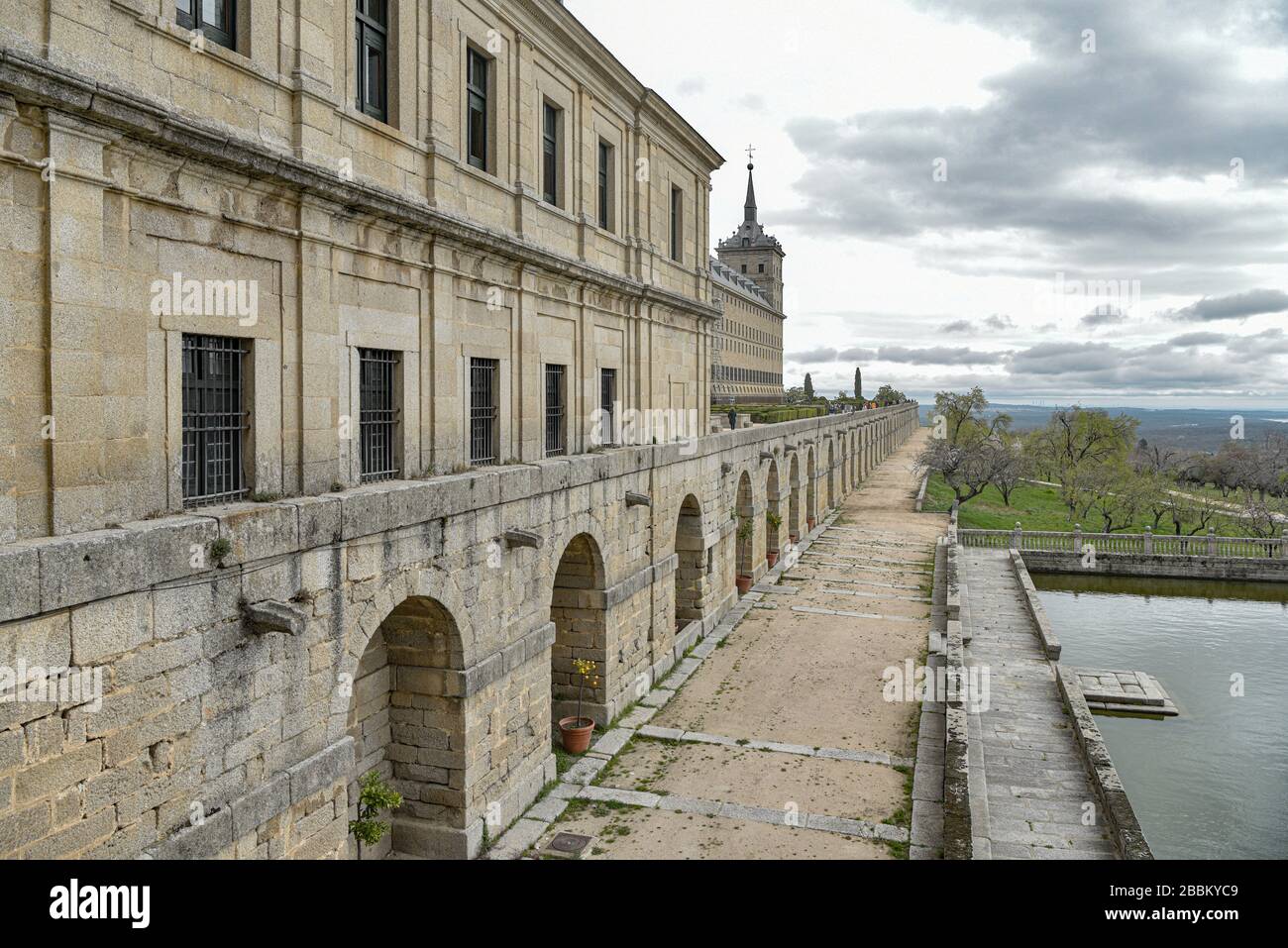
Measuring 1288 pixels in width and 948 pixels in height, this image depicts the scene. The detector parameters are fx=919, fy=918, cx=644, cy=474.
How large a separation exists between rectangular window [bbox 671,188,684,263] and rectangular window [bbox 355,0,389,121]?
1091cm

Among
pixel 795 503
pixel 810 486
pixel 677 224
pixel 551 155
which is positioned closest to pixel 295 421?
pixel 551 155

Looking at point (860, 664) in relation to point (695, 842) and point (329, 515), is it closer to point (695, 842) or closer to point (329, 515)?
point (695, 842)

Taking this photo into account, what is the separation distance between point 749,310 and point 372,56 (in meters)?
87.9

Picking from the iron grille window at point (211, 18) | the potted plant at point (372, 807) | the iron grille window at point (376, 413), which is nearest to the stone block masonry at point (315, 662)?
the potted plant at point (372, 807)

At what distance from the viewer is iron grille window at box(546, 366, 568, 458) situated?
14.9 meters

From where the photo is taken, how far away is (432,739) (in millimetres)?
11047

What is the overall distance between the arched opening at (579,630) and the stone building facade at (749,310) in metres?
60.5

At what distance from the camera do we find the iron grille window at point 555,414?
1495cm

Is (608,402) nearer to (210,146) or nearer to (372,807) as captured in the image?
(372,807)

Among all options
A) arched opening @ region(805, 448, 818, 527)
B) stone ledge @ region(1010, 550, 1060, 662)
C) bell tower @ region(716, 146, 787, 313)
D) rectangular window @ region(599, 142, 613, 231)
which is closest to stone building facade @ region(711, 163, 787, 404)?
bell tower @ region(716, 146, 787, 313)

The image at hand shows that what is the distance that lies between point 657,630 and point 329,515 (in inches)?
422

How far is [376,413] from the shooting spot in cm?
1036

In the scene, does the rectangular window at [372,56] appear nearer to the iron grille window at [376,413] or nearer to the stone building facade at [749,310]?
the iron grille window at [376,413]
